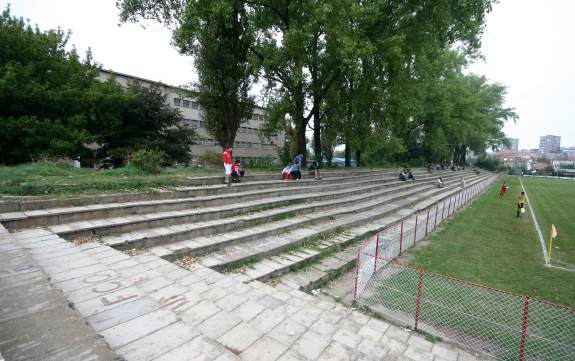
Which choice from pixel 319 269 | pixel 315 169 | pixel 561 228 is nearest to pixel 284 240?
pixel 319 269

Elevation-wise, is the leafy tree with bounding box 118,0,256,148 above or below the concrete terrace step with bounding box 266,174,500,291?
above

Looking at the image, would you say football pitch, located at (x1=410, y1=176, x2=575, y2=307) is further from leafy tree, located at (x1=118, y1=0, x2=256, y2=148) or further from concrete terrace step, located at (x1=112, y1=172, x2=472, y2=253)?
leafy tree, located at (x1=118, y1=0, x2=256, y2=148)

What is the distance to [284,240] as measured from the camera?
7238mm

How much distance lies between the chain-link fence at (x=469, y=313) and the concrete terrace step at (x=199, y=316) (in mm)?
884

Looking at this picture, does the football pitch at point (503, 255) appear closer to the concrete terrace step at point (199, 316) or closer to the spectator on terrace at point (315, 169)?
the concrete terrace step at point (199, 316)

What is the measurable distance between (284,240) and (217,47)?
11791 millimetres

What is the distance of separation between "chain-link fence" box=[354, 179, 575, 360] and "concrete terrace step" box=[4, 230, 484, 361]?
88 cm

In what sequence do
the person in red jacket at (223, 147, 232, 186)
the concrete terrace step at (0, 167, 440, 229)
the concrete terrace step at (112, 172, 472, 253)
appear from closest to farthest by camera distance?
the concrete terrace step at (0, 167, 440, 229)
the concrete terrace step at (112, 172, 472, 253)
the person in red jacket at (223, 147, 232, 186)

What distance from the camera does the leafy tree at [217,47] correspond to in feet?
39.1

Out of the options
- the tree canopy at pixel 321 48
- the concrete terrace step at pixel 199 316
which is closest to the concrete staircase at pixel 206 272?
the concrete terrace step at pixel 199 316

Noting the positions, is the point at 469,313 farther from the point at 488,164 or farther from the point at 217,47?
the point at 488,164

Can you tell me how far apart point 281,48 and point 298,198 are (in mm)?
8275

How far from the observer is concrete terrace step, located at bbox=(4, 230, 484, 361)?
234 centimetres

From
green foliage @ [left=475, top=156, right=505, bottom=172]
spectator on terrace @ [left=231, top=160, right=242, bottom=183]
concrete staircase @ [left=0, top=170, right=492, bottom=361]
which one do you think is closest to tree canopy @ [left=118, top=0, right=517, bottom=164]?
spectator on terrace @ [left=231, top=160, right=242, bottom=183]
